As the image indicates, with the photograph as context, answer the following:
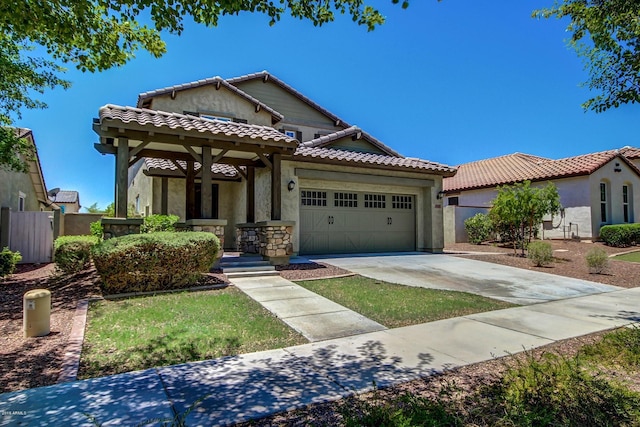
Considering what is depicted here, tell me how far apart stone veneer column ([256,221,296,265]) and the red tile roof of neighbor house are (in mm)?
15114

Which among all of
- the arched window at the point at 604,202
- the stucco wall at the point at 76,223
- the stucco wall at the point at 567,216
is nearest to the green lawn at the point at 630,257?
the stucco wall at the point at 567,216

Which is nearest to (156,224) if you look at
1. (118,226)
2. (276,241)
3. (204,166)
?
(118,226)

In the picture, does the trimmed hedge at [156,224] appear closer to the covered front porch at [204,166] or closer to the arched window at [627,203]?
the covered front porch at [204,166]

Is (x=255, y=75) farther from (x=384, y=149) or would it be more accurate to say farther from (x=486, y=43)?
(x=486, y=43)

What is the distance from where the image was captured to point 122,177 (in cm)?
882

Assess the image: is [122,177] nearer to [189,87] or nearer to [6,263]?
[6,263]

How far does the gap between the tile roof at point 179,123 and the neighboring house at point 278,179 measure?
0.14ft

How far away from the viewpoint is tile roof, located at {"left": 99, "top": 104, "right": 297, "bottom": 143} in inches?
349

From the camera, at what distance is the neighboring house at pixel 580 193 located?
1836cm

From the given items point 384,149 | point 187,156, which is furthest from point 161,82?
point 384,149

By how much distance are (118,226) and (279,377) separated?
681 cm

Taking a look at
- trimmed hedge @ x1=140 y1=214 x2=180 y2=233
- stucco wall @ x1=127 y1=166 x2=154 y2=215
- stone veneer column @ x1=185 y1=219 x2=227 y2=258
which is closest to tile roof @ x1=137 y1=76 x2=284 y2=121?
stucco wall @ x1=127 y1=166 x2=154 y2=215

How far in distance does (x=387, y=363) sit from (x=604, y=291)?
25.7 feet

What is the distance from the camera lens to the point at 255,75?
18.8 meters
